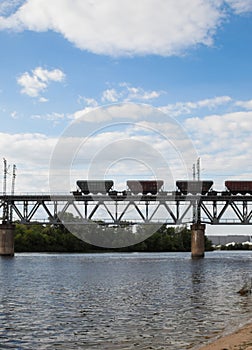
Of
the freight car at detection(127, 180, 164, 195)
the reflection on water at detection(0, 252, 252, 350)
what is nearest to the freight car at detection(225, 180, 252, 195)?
the freight car at detection(127, 180, 164, 195)

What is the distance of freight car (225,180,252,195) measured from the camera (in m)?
99.8

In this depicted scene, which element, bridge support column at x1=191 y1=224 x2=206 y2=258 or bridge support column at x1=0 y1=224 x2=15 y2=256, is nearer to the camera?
bridge support column at x1=191 y1=224 x2=206 y2=258

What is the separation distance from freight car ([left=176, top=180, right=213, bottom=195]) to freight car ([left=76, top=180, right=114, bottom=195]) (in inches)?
565

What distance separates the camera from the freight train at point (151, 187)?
3927 inches

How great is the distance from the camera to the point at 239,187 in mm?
100188

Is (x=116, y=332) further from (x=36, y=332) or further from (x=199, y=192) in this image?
(x=199, y=192)

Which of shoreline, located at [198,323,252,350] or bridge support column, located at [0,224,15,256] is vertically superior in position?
bridge support column, located at [0,224,15,256]

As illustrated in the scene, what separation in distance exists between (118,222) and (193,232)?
1715 cm

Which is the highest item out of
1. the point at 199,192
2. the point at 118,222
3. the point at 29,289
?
the point at 199,192

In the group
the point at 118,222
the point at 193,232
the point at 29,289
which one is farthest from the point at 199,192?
the point at 29,289

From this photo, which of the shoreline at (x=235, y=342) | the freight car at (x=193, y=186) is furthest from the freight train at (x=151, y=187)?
the shoreline at (x=235, y=342)

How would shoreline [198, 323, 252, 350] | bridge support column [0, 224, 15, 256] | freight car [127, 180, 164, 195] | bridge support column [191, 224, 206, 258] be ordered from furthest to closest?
bridge support column [0, 224, 15, 256]
bridge support column [191, 224, 206, 258]
freight car [127, 180, 164, 195]
shoreline [198, 323, 252, 350]

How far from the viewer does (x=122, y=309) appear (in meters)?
30.4

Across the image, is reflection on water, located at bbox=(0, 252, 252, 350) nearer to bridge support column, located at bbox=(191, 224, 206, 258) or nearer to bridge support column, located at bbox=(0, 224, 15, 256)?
bridge support column, located at bbox=(191, 224, 206, 258)
